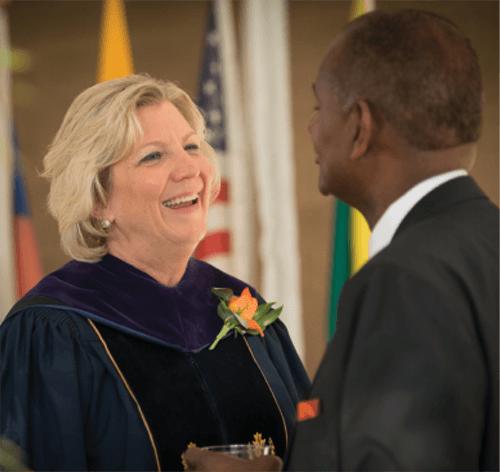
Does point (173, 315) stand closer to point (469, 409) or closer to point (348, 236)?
point (469, 409)

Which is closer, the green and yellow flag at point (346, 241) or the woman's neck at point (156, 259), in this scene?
the woman's neck at point (156, 259)

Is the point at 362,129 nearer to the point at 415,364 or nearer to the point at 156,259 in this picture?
the point at 415,364

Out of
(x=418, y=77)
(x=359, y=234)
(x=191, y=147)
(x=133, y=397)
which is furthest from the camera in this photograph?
(x=359, y=234)

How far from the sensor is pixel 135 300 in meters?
2.90

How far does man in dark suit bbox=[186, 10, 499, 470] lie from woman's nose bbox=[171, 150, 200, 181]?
1.18 meters

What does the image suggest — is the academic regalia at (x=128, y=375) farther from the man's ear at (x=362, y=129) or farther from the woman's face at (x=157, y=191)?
the man's ear at (x=362, y=129)

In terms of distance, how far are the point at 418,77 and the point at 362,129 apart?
0.41ft

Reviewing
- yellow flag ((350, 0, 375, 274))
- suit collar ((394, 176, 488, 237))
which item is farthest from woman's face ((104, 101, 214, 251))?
yellow flag ((350, 0, 375, 274))

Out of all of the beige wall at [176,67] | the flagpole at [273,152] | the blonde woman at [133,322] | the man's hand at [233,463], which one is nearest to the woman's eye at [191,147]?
the blonde woman at [133,322]

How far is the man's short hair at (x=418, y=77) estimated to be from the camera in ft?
5.29

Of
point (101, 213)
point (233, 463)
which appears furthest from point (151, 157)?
point (233, 463)

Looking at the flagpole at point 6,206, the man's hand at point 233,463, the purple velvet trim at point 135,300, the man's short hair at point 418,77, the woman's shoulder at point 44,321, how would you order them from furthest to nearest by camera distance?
the flagpole at point 6,206
the purple velvet trim at point 135,300
the woman's shoulder at point 44,321
the man's hand at point 233,463
the man's short hair at point 418,77

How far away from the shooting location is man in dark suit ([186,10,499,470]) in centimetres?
149

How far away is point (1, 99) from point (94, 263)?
11.3 ft
